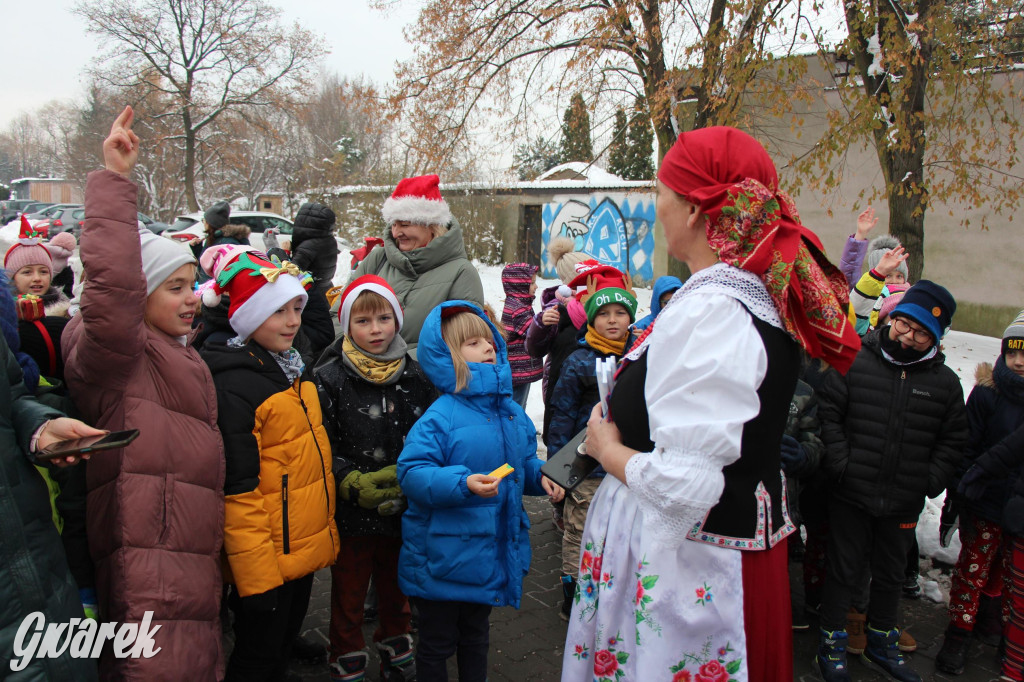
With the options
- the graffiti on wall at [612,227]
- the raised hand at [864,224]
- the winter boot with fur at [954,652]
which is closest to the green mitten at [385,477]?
the winter boot with fur at [954,652]

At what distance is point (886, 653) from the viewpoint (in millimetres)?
3562

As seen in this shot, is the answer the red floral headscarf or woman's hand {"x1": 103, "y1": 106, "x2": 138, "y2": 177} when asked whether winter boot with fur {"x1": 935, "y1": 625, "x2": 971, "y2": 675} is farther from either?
woman's hand {"x1": 103, "y1": 106, "x2": 138, "y2": 177}

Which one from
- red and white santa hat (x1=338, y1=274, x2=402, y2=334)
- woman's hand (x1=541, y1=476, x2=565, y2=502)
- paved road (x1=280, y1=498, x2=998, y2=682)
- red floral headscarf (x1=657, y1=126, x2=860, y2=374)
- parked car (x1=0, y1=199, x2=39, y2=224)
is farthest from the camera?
parked car (x1=0, y1=199, x2=39, y2=224)

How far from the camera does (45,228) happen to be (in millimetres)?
4613

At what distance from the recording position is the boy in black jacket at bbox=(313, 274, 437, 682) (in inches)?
120

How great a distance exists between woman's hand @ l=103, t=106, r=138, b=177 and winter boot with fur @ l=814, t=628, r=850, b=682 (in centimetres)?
367

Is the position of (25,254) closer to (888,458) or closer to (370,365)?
(370,365)

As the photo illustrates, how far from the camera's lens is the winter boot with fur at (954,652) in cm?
357

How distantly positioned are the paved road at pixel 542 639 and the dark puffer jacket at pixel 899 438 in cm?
86

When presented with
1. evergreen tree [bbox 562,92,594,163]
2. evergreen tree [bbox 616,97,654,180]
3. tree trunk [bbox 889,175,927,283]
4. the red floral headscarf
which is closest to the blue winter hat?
the red floral headscarf

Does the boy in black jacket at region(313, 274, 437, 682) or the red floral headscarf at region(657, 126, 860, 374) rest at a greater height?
the red floral headscarf at region(657, 126, 860, 374)

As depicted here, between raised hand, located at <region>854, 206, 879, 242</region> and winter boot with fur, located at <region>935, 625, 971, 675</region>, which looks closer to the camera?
winter boot with fur, located at <region>935, 625, 971, 675</region>

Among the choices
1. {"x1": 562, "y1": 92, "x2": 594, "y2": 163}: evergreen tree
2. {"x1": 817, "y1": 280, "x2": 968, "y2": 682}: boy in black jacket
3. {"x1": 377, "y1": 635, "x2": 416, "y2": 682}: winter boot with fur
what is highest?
{"x1": 562, "y1": 92, "x2": 594, "y2": 163}: evergreen tree

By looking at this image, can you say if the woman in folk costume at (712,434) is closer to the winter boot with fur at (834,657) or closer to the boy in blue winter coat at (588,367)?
the winter boot with fur at (834,657)
